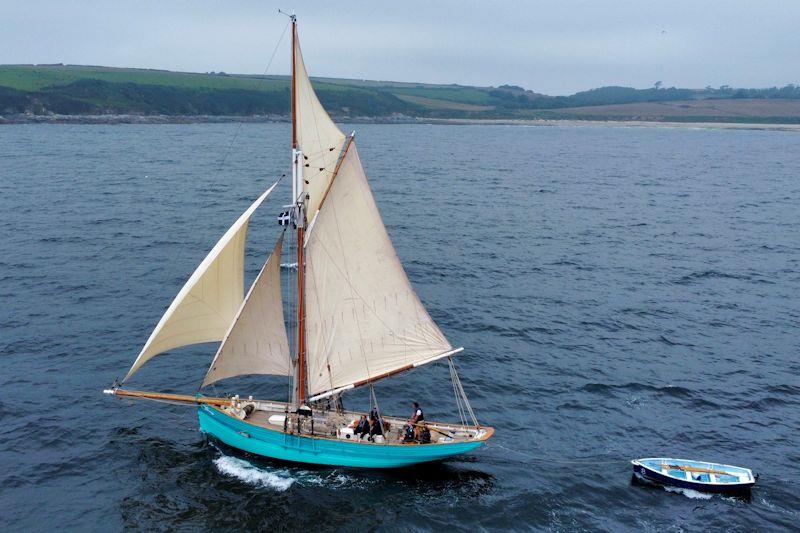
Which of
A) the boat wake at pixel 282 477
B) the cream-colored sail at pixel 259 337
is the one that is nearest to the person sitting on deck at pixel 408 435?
the boat wake at pixel 282 477

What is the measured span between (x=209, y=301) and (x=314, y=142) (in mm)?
9864

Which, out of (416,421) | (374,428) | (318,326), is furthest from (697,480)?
(318,326)

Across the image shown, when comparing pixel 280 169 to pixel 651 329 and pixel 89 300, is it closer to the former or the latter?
pixel 89 300

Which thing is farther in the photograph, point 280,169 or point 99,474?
point 280,169

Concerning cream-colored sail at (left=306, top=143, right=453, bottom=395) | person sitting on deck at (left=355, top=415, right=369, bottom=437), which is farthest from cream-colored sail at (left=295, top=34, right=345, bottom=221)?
person sitting on deck at (left=355, top=415, right=369, bottom=437)

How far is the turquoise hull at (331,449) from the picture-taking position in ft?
113

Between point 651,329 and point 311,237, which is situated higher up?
point 311,237

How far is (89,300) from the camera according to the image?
186ft

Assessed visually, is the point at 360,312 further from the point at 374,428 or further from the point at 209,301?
the point at 209,301

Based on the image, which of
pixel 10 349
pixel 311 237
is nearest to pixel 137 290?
pixel 10 349

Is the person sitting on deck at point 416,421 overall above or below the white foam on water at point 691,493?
above

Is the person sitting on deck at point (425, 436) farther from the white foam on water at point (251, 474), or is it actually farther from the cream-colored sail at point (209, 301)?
the cream-colored sail at point (209, 301)

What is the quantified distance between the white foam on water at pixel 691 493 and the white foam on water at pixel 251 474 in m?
19.0

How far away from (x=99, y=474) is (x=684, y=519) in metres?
28.8
